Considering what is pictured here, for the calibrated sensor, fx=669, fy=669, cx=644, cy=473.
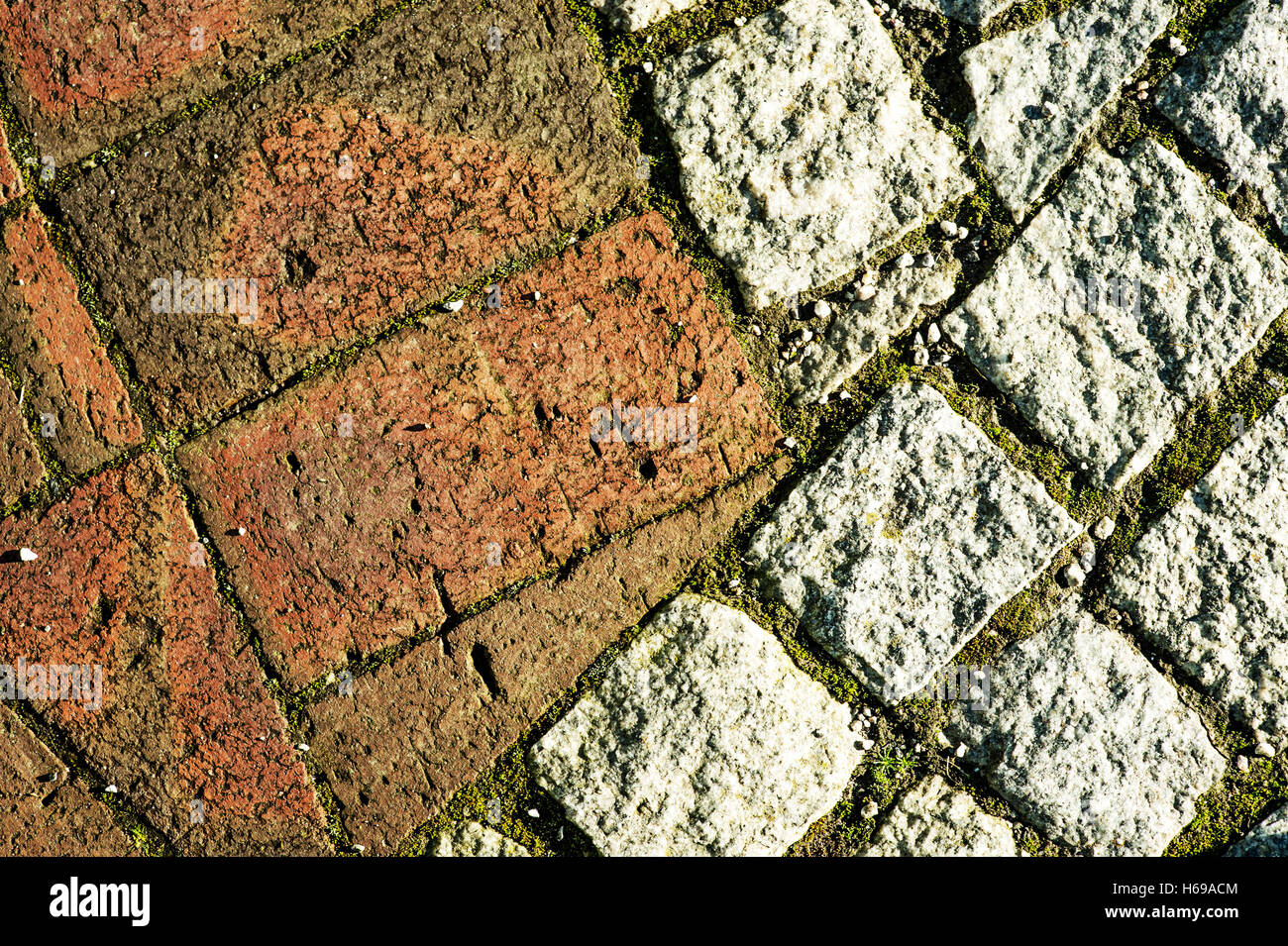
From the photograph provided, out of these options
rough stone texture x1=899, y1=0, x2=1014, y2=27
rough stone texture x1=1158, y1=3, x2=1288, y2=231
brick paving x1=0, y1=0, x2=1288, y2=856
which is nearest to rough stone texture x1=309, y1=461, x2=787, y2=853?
brick paving x1=0, y1=0, x2=1288, y2=856

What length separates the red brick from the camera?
4.74 ft

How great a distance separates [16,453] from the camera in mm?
1468

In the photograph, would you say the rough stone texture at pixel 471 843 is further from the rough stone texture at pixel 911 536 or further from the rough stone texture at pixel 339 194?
the rough stone texture at pixel 339 194

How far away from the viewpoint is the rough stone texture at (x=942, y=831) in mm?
1492

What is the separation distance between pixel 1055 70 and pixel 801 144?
1.92 ft

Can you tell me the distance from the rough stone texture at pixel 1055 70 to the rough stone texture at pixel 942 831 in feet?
4.75

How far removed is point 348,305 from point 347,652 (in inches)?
29.9

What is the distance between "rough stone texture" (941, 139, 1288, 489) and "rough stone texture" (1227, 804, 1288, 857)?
2.79 feet

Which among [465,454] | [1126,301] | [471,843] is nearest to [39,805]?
[471,843]

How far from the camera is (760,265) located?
1.47 m

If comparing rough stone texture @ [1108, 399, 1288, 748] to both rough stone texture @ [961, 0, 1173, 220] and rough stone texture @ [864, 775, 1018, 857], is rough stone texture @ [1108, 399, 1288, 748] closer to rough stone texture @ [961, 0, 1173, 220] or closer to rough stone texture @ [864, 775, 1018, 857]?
rough stone texture @ [864, 775, 1018, 857]

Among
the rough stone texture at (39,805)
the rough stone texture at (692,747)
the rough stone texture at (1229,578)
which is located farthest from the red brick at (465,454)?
the rough stone texture at (1229,578)
